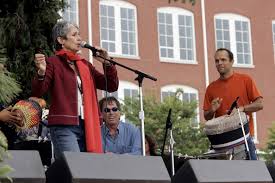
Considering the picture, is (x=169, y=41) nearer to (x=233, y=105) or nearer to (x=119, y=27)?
(x=119, y=27)

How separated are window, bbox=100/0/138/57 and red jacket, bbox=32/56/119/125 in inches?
891

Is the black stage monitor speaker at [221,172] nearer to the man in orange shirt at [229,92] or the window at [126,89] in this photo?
the man in orange shirt at [229,92]

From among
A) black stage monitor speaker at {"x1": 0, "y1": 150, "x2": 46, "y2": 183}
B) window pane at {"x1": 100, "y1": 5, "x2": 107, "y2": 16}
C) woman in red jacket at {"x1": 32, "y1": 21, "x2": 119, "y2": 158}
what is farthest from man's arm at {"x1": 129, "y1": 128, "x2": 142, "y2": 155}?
window pane at {"x1": 100, "y1": 5, "x2": 107, "y2": 16}

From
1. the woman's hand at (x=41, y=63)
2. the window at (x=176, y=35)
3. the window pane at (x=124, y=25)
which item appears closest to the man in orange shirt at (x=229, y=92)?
the woman's hand at (x=41, y=63)

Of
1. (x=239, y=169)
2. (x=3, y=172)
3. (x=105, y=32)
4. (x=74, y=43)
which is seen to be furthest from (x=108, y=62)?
(x=105, y=32)

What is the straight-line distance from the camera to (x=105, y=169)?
6.89 metres

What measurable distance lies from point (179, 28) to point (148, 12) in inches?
59.0

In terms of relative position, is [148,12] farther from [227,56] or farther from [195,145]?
[227,56]

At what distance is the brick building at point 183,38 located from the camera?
30.7 metres

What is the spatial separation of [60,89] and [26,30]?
5239 millimetres

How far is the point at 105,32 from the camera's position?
30.8 meters

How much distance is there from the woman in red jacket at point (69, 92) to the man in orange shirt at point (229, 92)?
1.59 meters

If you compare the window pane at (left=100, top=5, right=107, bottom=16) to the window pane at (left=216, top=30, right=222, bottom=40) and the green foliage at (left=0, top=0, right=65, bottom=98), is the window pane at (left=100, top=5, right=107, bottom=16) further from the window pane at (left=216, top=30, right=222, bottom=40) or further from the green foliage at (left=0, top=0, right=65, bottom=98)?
the green foliage at (left=0, top=0, right=65, bottom=98)

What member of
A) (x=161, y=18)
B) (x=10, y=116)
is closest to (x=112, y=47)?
(x=161, y=18)
